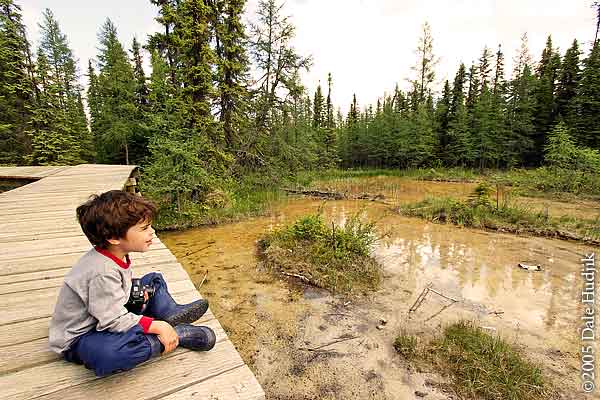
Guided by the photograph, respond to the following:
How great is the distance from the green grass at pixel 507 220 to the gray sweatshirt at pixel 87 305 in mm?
9239

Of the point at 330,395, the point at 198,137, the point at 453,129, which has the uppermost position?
the point at 453,129

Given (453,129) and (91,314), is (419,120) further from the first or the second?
(91,314)

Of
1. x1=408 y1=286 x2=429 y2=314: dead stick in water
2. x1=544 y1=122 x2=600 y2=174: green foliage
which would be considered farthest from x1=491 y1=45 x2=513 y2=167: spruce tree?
x1=408 y1=286 x2=429 y2=314: dead stick in water

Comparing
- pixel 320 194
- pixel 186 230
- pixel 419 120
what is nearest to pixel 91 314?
pixel 186 230

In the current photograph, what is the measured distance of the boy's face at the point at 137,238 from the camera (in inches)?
51.0

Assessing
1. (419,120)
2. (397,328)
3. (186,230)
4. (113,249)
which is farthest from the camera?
(419,120)

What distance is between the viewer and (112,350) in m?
1.08

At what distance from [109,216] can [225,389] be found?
0.95 meters

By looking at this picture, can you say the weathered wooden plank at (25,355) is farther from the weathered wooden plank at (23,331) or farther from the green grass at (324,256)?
the green grass at (324,256)

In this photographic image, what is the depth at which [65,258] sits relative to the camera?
2.26 m

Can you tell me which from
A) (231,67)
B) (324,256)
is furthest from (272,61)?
(324,256)

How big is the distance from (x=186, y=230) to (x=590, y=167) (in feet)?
61.9

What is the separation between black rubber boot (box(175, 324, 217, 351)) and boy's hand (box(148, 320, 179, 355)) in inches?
1.4

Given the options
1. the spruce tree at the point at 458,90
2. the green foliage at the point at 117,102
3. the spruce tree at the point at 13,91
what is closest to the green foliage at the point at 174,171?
the green foliage at the point at 117,102
